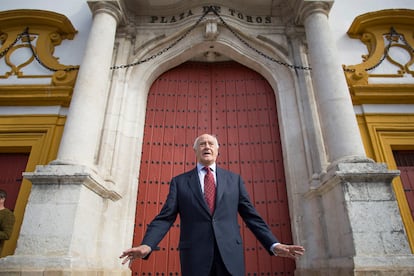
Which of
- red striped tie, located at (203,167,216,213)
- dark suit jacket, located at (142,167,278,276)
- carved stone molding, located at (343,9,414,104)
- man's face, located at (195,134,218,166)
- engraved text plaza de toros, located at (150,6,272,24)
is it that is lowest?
dark suit jacket, located at (142,167,278,276)

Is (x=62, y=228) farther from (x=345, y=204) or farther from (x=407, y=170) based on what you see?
(x=407, y=170)

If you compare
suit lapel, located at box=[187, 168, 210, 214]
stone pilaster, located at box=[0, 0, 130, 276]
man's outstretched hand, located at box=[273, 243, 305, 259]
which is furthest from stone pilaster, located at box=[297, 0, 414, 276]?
stone pilaster, located at box=[0, 0, 130, 276]

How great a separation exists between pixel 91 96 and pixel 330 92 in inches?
146

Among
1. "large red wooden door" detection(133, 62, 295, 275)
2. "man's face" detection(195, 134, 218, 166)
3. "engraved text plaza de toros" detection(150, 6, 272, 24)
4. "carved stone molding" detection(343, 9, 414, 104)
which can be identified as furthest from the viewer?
"engraved text plaza de toros" detection(150, 6, 272, 24)

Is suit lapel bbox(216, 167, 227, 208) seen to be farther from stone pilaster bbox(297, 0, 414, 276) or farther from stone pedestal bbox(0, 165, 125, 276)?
stone pedestal bbox(0, 165, 125, 276)

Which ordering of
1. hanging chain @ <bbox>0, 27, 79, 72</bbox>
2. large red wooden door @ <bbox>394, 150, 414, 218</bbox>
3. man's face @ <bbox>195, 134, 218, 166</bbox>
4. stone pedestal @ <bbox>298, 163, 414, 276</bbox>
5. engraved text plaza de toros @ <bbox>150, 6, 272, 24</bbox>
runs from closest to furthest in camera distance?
man's face @ <bbox>195, 134, 218, 166</bbox>
stone pedestal @ <bbox>298, 163, 414, 276</bbox>
large red wooden door @ <bbox>394, 150, 414, 218</bbox>
hanging chain @ <bbox>0, 27, 79, 72</bbox>
engraved text plaza de toros @ <bbox>150, 6, 272, 24</bbox>

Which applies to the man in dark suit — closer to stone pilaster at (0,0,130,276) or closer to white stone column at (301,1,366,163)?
stone pilaster at (0,0,130,276)

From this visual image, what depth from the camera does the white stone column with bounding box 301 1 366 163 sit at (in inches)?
157

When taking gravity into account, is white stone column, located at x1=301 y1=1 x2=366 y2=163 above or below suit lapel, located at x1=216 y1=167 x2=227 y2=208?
above

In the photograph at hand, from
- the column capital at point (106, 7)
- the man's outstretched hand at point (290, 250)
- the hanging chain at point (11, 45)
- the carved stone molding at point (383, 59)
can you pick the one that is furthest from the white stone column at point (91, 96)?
the carved stone molding at point (383, 59)

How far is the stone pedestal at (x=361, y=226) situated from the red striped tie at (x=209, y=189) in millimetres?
2083

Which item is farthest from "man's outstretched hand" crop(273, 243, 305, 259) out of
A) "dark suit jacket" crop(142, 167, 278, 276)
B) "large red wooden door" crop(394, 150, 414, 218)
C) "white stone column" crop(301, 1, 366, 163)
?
"large red wooden door" crop(394, 150, 414, 218)

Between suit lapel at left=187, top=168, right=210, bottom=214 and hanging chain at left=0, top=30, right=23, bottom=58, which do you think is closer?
suit lapel at left=187, top=168, right=210, bottom=214

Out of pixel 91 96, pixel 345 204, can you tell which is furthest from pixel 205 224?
pixel 91 96
